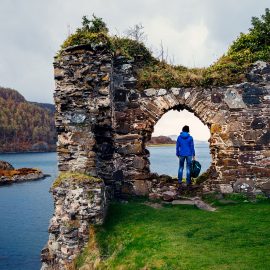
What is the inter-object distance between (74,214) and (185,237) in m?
2.36

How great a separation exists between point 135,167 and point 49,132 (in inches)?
4231

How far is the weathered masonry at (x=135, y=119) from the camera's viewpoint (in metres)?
8.75

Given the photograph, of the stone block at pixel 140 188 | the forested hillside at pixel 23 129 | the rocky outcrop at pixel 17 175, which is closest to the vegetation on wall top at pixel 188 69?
the stone block at pixel 140 188

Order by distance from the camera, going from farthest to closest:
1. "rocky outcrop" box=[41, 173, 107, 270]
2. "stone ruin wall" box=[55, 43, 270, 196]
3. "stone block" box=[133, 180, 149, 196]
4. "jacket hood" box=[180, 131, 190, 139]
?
1. "jacket hood" box=[180, 131, 190, 139]
2. "stone block" box=[133, 180, 149, 196]
3. "stone ruin wall" box=[55, 43, 270, 196]
4. "rocky outcrop" box=[41, 173, 107, 270]

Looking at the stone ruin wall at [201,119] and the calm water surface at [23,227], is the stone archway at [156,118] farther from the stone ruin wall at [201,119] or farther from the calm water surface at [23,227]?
the calm water surface at [23,227]

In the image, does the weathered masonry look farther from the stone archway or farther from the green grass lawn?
the green grass lawn

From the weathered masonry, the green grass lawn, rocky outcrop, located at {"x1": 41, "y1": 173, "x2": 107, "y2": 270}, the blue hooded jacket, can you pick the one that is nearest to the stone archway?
the weathered masonry

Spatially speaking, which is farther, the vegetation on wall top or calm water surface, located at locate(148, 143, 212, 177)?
calm water surface, located at locate(148, 143, 212, 177)

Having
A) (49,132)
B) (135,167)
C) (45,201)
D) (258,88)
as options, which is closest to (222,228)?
A: (135,167)

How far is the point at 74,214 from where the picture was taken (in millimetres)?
7699

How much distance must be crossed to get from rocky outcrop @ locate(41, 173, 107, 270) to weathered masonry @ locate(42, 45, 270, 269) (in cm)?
82

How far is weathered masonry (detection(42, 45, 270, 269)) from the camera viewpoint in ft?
28.7

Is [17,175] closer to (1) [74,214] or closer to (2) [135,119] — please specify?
(2) [135,119]

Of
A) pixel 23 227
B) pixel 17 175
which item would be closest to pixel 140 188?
pixel 23 227
